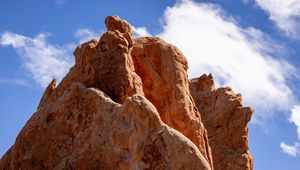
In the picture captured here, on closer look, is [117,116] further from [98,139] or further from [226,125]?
[226,125]

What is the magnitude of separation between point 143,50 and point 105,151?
9.27 meters

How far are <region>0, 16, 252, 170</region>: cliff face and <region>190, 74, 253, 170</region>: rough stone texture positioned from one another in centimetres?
1040

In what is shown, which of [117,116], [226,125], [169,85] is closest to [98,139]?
[117,116]

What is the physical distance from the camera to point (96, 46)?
24.7m

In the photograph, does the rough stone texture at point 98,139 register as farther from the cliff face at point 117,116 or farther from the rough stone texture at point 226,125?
the rough stone texture at point 226,125

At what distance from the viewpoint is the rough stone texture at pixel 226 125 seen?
123ft

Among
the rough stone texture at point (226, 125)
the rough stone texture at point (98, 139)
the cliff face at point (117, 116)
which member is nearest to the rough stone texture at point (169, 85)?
the cliff face at point (117, 116)

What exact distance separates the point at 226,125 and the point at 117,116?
62.4 ft

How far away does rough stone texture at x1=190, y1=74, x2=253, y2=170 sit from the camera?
37344mm

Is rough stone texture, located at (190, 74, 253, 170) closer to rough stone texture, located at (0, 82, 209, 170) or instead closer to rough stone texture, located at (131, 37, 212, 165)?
rough stone texture, located at (131, 37, 212, 165)

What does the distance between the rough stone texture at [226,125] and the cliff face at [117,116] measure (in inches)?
410

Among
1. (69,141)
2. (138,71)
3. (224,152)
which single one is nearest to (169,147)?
(69,141)

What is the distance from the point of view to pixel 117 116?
67.7 ft

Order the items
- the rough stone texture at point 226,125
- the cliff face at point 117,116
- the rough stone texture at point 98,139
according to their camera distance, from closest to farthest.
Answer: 1. the rough stone texture at point 98,139
2. the cliff face at point 117,116
3. the rough stone texture at point 226,125
